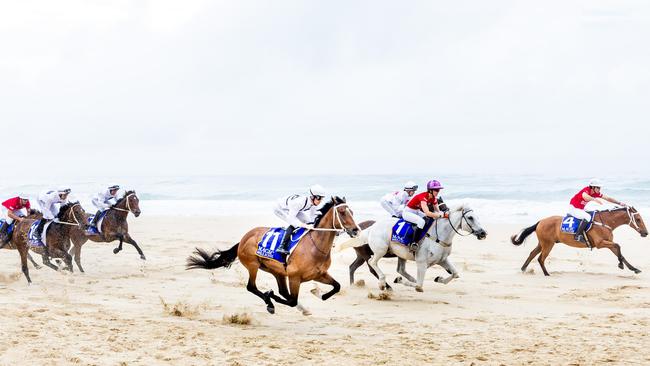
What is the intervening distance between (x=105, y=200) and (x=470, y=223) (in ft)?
32.0

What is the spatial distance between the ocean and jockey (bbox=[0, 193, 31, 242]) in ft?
44.0

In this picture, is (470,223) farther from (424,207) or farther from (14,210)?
(14,210)

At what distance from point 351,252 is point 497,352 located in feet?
33.7

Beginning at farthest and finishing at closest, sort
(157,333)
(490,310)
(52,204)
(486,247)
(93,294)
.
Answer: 1. (486,247)
2. (52,204)
3. (93,294)
4. (490,310)
5. (157,333)

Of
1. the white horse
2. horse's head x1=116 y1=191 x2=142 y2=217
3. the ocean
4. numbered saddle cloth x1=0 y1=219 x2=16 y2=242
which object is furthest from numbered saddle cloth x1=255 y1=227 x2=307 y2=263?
the ocean

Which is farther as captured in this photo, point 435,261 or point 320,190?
point 435,261

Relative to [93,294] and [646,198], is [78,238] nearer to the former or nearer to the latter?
[93,294]

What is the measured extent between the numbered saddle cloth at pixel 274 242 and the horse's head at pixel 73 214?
663 centimetres

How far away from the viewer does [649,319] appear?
31.2 feet

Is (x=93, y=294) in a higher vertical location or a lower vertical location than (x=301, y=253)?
lower

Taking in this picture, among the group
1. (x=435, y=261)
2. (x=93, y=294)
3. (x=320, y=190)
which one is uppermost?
(x=320, y=190)

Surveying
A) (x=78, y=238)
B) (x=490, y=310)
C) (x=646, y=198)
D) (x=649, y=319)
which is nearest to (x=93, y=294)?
(x=78, y=238)

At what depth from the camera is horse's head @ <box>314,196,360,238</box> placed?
938 cm

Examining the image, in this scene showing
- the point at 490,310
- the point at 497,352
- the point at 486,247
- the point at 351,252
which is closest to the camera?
the point at 497,352
